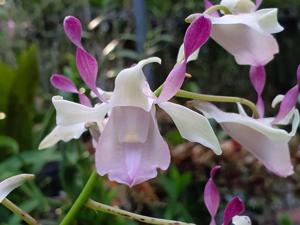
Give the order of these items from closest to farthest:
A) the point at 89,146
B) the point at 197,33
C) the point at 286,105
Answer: the point at 197,33
the point at 286,105
the point at 89,146

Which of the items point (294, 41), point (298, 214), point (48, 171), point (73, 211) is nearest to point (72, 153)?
point (48, 171)

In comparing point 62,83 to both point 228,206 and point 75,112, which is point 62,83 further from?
point 228,206

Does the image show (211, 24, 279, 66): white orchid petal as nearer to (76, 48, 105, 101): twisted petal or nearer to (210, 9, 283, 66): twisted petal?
(210, 9, 283, 66): twisted petal

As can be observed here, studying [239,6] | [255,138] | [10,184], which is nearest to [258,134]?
[255,138]

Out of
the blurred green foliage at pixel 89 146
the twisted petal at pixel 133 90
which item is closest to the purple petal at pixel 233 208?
the twisted petal at pixel 133 90

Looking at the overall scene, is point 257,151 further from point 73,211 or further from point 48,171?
point 48,171

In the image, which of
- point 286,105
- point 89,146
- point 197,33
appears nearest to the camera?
point 197,33

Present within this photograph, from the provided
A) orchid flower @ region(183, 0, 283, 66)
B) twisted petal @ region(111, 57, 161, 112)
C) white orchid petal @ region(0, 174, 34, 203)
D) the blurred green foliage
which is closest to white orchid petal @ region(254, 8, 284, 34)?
orchid flower @ region(183, 0, 283, 66)
